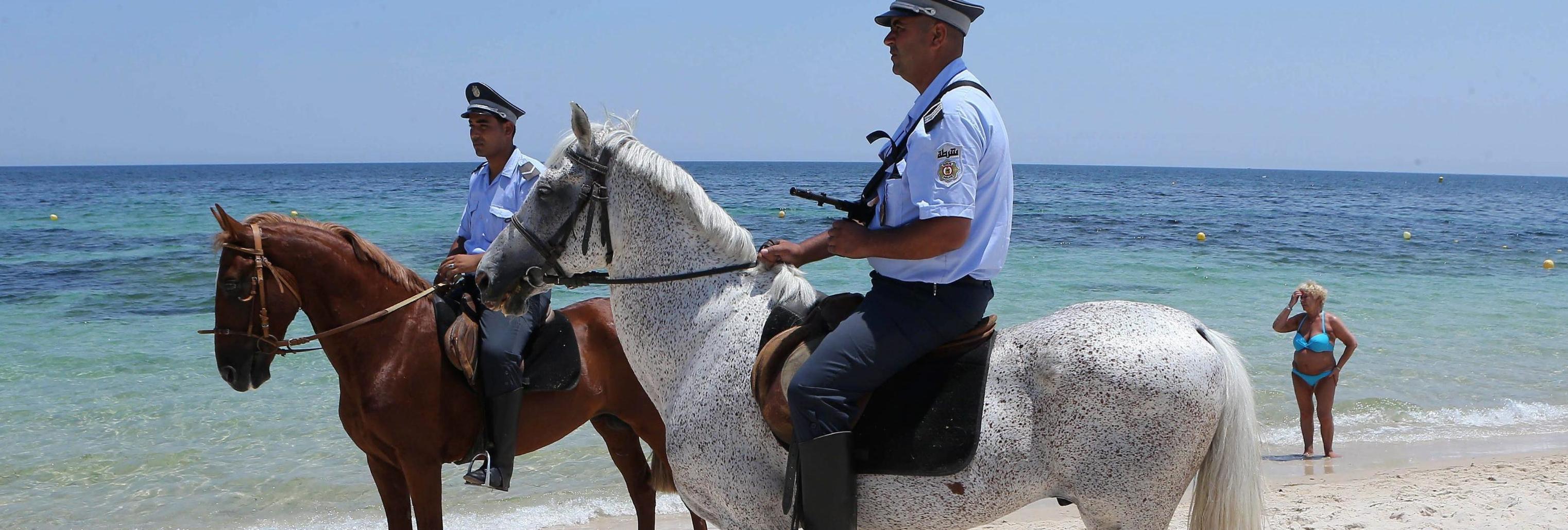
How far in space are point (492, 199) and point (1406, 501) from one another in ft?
18.4

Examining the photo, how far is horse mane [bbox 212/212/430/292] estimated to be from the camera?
3.86 meters

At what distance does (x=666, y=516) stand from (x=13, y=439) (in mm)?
5558

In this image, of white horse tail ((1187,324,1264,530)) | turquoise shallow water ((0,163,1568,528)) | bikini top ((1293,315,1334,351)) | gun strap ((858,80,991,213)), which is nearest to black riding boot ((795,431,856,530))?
gun strap ((858,80,991,213))

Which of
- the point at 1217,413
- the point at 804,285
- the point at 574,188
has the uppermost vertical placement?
the point at 574,188

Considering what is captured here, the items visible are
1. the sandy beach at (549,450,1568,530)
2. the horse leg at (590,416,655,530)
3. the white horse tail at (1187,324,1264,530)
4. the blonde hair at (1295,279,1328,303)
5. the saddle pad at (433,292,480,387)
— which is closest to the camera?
the white horse tail at (1187,324,1264,530)

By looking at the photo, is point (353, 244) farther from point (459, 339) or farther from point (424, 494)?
point (424, 494)

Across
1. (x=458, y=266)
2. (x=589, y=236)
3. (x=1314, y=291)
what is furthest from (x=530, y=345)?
(x=1314, y=291)

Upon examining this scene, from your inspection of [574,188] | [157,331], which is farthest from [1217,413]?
[157,331]

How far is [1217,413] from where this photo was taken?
8.56 ft

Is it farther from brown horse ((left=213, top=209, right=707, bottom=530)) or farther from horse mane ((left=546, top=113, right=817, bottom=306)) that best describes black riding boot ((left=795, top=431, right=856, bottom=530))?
brown horse ((left=213, top=209, right=707, bottom=530))

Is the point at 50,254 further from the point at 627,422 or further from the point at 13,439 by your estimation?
the point at 627,422

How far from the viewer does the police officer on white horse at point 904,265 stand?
250 cm

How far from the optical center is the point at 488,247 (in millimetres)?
4164

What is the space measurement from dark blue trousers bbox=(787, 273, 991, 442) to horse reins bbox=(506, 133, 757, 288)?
506 mm
